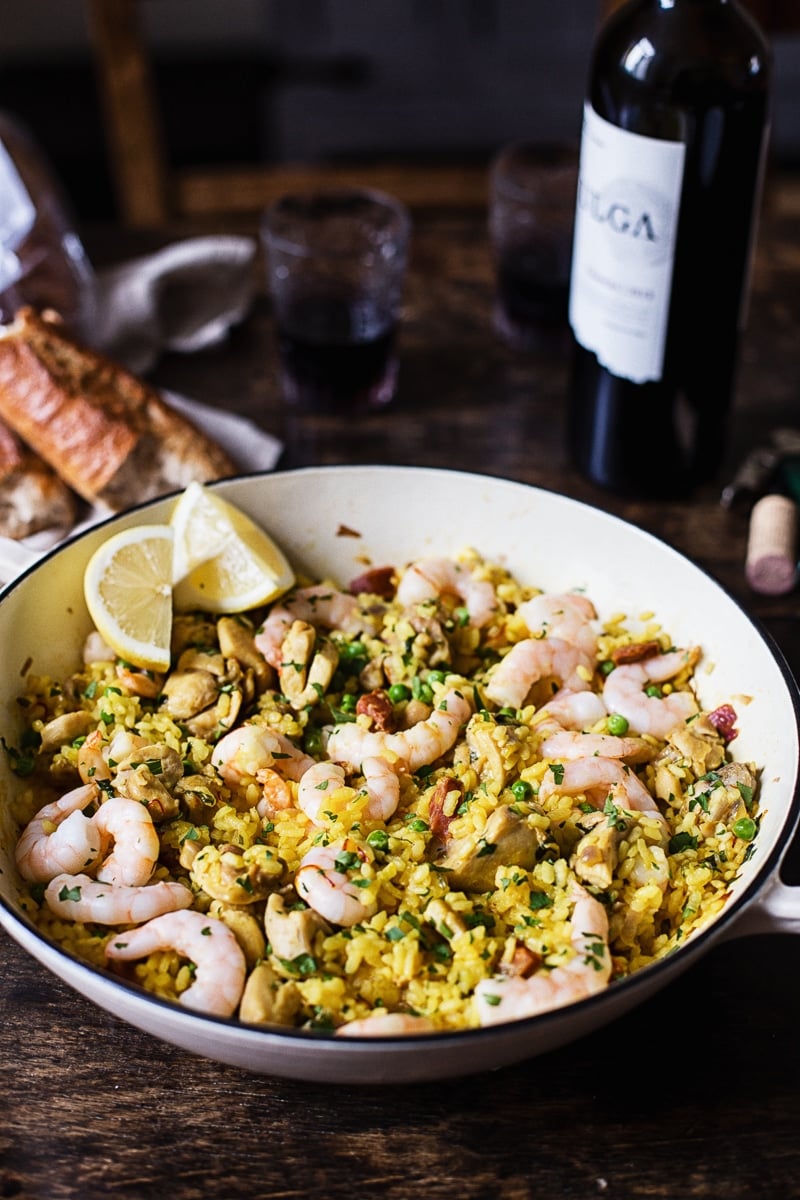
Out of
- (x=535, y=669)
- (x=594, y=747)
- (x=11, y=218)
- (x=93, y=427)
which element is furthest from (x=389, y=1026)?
(x=11, y=218)

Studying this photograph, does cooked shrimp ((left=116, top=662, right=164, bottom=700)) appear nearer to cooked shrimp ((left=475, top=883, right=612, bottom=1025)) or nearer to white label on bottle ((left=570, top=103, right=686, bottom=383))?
cooked shrimp ((left=475, top=883, right=612, bottom=1025))

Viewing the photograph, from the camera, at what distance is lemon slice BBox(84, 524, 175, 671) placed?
4.90ft

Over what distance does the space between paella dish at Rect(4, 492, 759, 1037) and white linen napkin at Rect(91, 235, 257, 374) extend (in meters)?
0.84

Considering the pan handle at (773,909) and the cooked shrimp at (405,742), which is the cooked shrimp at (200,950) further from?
the pan handle at (773,909)

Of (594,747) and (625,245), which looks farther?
(625,245)

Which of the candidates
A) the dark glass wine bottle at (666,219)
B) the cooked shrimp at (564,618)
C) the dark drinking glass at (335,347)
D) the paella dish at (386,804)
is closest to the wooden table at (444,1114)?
the paella dish at (386,804)

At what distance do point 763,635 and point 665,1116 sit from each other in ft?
1.64

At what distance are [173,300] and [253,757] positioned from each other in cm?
128

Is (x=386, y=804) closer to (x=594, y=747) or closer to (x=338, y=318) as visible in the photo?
(x=594, y=747)

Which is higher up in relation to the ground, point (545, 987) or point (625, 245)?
point (625, 245)

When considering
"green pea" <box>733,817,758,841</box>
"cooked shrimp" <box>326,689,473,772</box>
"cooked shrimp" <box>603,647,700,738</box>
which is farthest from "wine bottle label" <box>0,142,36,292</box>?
"green pea" <box>733,817,758,841</box>

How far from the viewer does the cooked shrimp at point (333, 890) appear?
3.92ft

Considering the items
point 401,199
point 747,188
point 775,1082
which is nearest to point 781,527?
point 747,188

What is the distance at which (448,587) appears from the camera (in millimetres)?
1628
